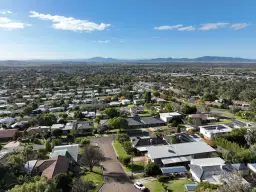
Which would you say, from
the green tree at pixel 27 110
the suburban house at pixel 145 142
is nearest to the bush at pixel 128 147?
the suburban house at pixel 145 142

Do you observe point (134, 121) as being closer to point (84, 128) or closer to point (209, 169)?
point (84, 128)

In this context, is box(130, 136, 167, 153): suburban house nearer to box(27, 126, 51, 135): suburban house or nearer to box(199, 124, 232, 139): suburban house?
box(199, 124, 232, 139): suburban house

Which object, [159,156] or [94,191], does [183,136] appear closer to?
[159,156]

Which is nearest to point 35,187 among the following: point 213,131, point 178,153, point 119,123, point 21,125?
point 178,153

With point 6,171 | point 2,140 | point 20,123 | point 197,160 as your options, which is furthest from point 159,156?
point 20,123

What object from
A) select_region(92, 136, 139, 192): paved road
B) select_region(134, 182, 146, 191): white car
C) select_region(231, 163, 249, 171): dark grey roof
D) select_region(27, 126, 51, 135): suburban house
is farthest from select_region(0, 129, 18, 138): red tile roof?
select_region(231, 163, 249, 171): dark grey roof

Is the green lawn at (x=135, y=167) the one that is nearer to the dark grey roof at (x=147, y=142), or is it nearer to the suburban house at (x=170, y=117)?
the dark grey roof at (x=147, y=142)
